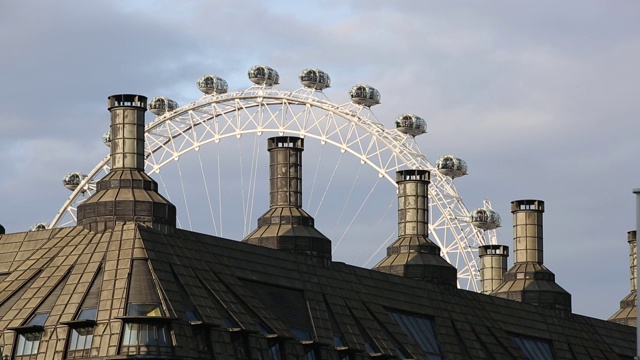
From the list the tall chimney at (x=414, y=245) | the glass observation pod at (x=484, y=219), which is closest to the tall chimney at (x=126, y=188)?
the tall chimney at (x=414, y=245)

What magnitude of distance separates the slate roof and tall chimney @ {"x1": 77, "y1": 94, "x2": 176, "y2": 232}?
0.86 meters

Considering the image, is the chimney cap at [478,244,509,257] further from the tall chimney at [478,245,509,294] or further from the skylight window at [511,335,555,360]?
the skylight window at [511,335,555,360]

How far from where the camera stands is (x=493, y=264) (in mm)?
125750

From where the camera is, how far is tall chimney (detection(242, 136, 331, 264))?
90.6 metres

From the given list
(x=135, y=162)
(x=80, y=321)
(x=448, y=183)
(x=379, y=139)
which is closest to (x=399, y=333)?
(x=135, y=162)

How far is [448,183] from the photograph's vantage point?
529 feet

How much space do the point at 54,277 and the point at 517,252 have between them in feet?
146

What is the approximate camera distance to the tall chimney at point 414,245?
100562 mm

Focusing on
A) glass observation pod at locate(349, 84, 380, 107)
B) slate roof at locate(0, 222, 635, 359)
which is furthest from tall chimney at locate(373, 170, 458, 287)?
glass observation pod at locate(349, 84, 380, 107)

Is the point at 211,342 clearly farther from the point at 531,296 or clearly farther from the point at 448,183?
A: the point at 448,183

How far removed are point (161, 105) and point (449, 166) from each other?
26.0 m

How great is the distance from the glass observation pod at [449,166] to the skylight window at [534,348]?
53791mm

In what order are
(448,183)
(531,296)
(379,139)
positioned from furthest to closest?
(448,183) → (379,139) → (531,296)

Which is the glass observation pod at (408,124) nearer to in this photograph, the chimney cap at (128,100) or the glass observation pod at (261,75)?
the glass observation pod at (261,75)
